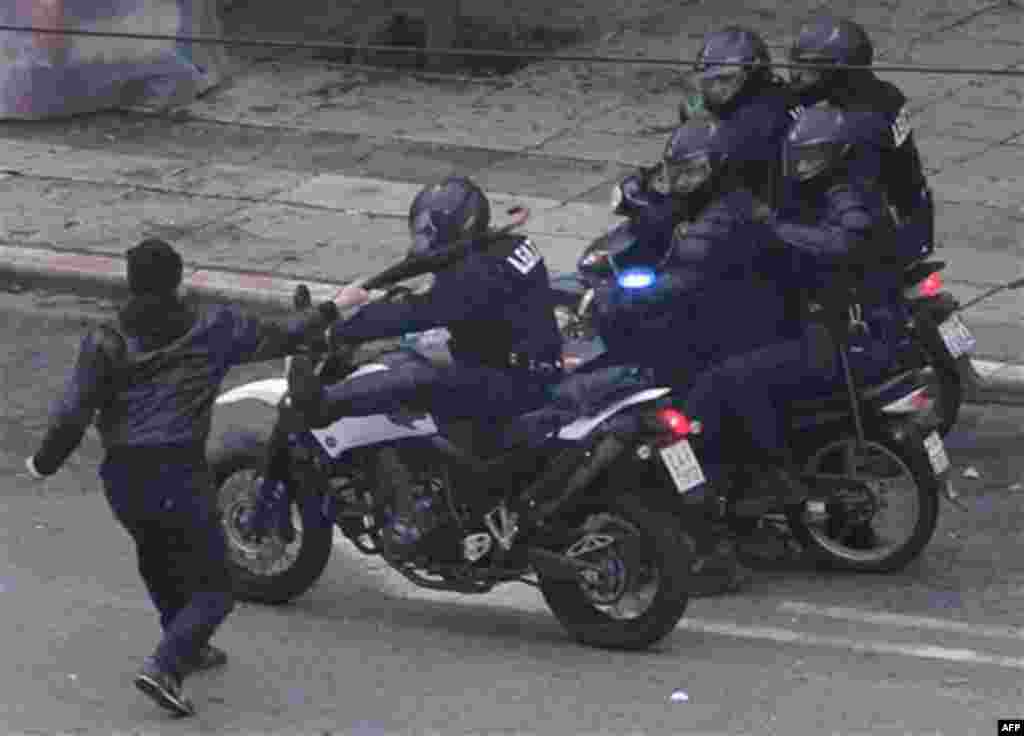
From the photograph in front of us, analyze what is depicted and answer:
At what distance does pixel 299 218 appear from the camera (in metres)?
16.5

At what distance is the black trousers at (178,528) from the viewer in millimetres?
9266

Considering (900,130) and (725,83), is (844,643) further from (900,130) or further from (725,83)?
(725,83)

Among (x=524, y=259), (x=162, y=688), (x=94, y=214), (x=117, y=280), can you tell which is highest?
(x=524, y=259)

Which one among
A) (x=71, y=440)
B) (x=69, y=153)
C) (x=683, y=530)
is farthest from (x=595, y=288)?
(x=69, y=153)

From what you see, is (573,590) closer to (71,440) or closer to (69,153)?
(71,440)

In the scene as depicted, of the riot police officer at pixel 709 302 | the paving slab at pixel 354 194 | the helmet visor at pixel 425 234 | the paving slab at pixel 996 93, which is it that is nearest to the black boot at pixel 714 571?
the riot police officer at pixel 709 302

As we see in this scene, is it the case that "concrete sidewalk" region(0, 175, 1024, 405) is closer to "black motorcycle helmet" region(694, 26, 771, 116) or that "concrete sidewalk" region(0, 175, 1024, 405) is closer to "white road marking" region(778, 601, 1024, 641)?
"black motorcycle helmet" region(694, 26, 771, 116)

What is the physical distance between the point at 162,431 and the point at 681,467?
6.42ft

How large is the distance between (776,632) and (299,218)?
693cm

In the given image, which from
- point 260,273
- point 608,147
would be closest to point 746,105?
point 260,273

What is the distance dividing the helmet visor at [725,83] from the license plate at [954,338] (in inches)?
58.3

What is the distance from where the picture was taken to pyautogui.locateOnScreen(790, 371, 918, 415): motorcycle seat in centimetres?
1084

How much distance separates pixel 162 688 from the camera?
9148mm

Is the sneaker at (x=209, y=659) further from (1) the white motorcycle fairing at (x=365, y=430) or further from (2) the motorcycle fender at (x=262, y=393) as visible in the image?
(2) the motorcycle fender at (x=262, y=393)
